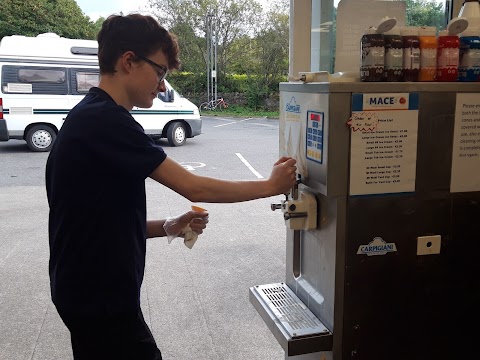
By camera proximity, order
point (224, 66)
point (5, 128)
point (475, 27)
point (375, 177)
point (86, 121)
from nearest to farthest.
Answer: point (86, 121)
point (375, 177)
point (475, 27)
point (5, 128)
point (224, 66)

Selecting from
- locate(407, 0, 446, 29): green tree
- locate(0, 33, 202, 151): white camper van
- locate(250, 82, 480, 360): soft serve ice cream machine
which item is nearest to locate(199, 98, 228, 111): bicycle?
Answer: locate(0, 33, 202, 151): white camper van

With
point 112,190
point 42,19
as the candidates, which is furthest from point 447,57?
point 42,19

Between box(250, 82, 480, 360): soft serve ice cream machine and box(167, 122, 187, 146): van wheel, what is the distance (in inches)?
387

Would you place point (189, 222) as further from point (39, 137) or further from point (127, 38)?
point (39, 137)

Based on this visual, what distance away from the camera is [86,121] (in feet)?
5.49

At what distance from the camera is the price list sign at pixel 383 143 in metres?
1.75

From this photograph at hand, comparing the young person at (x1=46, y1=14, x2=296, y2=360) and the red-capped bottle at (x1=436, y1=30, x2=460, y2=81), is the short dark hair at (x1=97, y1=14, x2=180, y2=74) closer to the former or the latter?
the young person at (x1=46, y1=14, x2=296, y2=360)

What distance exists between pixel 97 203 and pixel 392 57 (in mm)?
1140

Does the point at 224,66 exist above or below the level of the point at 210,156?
above

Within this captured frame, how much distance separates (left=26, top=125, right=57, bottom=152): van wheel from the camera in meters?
10.8

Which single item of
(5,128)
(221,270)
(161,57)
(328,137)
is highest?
(161,57)

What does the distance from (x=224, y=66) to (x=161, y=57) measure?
19895 millimetres

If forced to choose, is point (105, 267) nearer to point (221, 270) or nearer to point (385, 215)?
point (385, 215)

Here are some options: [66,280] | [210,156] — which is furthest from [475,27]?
[210,156]
